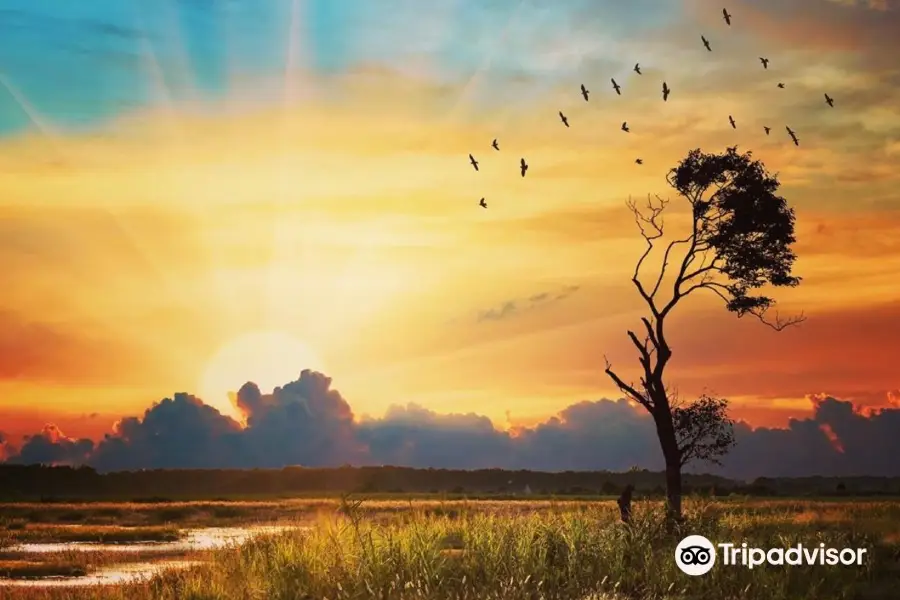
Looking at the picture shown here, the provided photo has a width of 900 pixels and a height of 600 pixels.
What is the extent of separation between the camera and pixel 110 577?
32.1 meters

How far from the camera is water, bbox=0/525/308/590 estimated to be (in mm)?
30875

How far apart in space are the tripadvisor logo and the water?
11874 mm

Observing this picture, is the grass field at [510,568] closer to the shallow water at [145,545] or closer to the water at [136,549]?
the water at [136,549]

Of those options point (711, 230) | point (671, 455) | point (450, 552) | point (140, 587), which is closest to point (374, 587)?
point (450, 552)

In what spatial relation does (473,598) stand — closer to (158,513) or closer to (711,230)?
(711,230)

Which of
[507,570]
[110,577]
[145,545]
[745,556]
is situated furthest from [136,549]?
[745,556]

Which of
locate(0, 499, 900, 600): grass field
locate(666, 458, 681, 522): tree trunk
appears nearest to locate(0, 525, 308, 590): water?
locate(0, 499, 900, 600): grass field

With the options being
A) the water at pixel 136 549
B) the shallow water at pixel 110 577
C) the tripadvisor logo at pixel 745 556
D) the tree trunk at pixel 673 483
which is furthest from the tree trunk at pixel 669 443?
the shallow water at pixel 110 577

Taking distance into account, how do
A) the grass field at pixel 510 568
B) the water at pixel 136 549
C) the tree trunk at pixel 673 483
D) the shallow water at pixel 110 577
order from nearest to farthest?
the grass field at pixel 510 568, the shallow water at pixel 110 577, the water at pixel 136 549, the tree trunk at pixel 673 483

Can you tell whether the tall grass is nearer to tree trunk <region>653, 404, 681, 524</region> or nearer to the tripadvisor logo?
the tripadvisor logo

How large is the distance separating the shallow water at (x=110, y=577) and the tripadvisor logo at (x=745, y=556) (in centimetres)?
1371

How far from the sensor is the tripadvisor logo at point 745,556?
2341 cm

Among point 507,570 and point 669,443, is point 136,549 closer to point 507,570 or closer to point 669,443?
point 669,443

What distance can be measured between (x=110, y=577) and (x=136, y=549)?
38.3ft
